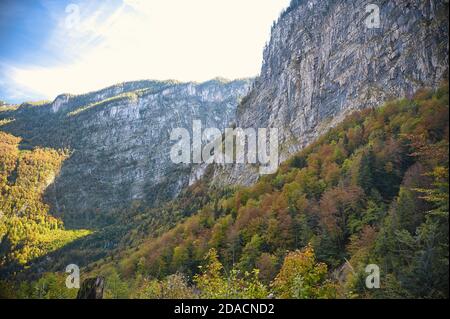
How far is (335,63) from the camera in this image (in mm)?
108000

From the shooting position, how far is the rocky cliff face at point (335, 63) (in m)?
81.4

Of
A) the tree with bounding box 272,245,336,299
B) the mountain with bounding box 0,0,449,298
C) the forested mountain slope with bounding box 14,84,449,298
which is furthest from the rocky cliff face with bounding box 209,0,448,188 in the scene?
the tree with bounding box 272,245,336,299

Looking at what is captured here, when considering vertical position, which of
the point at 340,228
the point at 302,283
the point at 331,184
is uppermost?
the point at 331,184

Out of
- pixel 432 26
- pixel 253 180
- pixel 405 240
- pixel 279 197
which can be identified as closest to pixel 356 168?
pixel 279 197

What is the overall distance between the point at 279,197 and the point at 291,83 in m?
74.5

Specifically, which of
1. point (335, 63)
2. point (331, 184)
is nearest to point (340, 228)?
point (331, 184)

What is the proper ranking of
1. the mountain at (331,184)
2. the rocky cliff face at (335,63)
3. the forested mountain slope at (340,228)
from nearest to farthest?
the forested mountain slope at (340,228), the mountain at (331,184), the rocky cliff face at (335,63)

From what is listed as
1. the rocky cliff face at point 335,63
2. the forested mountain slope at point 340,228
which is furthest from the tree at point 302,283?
the rocky cliff face at point 335,63

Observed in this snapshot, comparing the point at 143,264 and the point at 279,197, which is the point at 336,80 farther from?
Result: the point at 143,264

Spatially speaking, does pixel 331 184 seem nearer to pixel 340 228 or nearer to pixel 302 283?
pixel 340 228

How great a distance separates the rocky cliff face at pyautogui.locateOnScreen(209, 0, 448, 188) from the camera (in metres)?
81.4

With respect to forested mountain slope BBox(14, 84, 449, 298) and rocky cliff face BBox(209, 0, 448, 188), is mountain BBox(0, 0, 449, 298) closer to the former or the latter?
forested mountain slope BBox(14, 84, 449, 298)

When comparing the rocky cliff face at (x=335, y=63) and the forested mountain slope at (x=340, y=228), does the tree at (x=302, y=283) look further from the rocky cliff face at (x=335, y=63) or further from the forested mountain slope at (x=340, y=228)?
the rocky cliff face at (x=335, y=63)
